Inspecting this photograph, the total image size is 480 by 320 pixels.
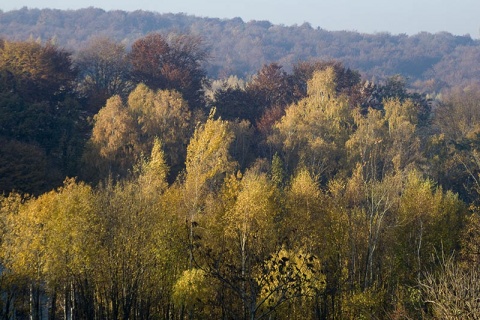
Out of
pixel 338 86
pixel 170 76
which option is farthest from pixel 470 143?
pixel 170 76

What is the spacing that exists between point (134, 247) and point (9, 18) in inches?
7587

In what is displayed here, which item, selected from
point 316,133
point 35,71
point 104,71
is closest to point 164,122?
point 316,133

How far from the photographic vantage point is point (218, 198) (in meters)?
28.3

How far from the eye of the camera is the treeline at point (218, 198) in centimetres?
2222

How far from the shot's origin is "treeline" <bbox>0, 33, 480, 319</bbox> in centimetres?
2222

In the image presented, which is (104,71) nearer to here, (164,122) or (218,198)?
(164,122)

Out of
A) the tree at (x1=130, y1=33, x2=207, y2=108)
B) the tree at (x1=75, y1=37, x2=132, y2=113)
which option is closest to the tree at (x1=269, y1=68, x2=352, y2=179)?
the tree at (x1=130, y1=33, x2=207, y2=108)

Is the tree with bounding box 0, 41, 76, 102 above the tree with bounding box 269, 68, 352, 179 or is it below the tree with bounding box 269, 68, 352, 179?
above

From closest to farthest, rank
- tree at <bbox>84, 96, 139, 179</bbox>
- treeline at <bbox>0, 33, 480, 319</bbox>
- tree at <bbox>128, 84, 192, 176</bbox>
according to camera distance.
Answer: treeline at <bbox>0, 33, 480, 319</bbox> < tree at <bbox>84, 96, 139, 179</bbox> < tree at <bbox>128, 84, 192, 176</bbox>

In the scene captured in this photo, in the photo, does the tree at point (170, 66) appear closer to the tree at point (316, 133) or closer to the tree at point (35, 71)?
the tree at point (35, 71)

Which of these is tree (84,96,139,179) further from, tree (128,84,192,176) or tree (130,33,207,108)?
tree (130,33,207,108)

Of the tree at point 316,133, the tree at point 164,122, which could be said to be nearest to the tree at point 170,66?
the tree at point 164,122

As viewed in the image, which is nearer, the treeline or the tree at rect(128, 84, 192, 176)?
the treeline

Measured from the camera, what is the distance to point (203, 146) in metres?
25.1
